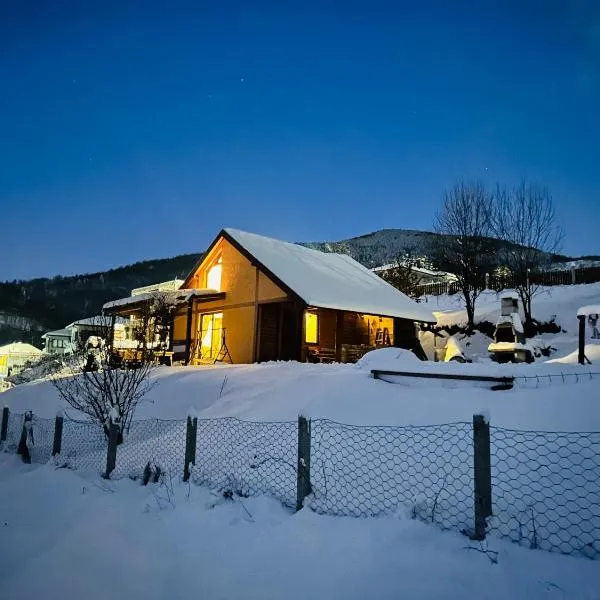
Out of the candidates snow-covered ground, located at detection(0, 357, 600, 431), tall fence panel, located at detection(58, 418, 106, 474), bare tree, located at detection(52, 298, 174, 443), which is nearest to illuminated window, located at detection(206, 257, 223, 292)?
bare tree, located at detection(52, 298, 174, 443)

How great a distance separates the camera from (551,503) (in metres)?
3.61

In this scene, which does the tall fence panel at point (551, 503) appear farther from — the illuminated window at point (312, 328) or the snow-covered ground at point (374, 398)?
Answer: the illuminated window at point (312, 328)

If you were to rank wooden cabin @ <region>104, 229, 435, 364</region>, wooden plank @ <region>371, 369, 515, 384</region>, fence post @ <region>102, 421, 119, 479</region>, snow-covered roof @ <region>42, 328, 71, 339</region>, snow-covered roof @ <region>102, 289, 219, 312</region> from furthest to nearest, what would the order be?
snow-covered roof @ <region>42, 328, 71, 339</region>
snow-covered roof @ <region>102, 289, 219, 312</region>
wooden cabin @ <region>104, 229, 435, 364</region>
wooden plank @ <region>371, 369, 515, 384</region>
fence post @ <region>102, 421, 119, 479</region>

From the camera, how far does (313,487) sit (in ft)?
14.7

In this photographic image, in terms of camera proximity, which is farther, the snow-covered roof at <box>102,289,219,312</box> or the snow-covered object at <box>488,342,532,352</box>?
the snow-covered roof at <box>102,289,219,312</box>

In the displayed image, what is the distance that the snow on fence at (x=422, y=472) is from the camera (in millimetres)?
3441

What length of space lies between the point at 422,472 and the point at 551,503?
115cm

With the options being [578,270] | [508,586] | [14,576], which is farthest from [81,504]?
[578,270]

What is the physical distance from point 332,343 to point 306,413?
1491cm

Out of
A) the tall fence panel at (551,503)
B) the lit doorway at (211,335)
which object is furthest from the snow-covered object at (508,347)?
the lit doorway at (211,335)

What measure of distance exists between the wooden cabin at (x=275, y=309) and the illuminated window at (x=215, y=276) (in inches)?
1.8

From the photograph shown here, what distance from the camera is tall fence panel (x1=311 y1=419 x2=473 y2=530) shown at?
12.6 feet

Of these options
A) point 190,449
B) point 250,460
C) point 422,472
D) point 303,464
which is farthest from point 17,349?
point 422,472

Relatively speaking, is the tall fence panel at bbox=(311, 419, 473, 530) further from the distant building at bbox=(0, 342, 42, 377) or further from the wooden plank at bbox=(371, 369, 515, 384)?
the distant building at bbox=(0, 342, 42, 377)
